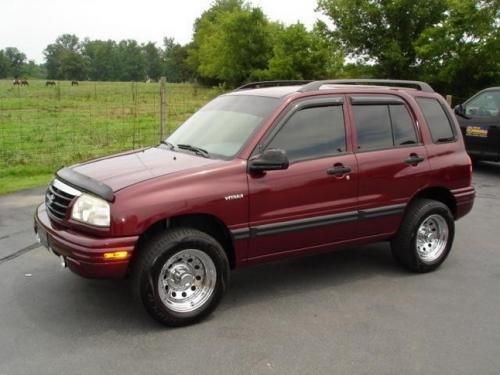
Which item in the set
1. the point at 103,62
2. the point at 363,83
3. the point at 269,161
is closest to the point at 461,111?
the point at 363,83

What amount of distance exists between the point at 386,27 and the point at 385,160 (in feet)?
66.9

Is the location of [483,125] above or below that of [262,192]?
above

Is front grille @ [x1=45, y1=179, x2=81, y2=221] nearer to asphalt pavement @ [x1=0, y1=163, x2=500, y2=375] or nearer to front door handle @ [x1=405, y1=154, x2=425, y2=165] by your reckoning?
asphalt pavement @ [x1=0, y1=163, x2=500, y2=375]

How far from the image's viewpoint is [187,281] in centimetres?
438

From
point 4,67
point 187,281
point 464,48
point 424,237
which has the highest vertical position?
point 4,67

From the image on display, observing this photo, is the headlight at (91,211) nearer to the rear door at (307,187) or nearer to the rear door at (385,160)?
the rear door at (307,187)

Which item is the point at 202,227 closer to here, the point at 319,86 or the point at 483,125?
the point at 319,86

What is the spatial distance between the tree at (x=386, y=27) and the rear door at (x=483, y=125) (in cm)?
1144

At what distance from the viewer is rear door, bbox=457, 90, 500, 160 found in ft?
36.8

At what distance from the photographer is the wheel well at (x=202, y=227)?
4301mm

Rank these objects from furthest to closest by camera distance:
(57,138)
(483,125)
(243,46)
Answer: (243,46) → (57,138) → (483,125)

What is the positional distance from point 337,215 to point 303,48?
32.7 metres

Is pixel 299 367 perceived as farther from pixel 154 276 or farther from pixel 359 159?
pixel 359 159

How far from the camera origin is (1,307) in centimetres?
461
